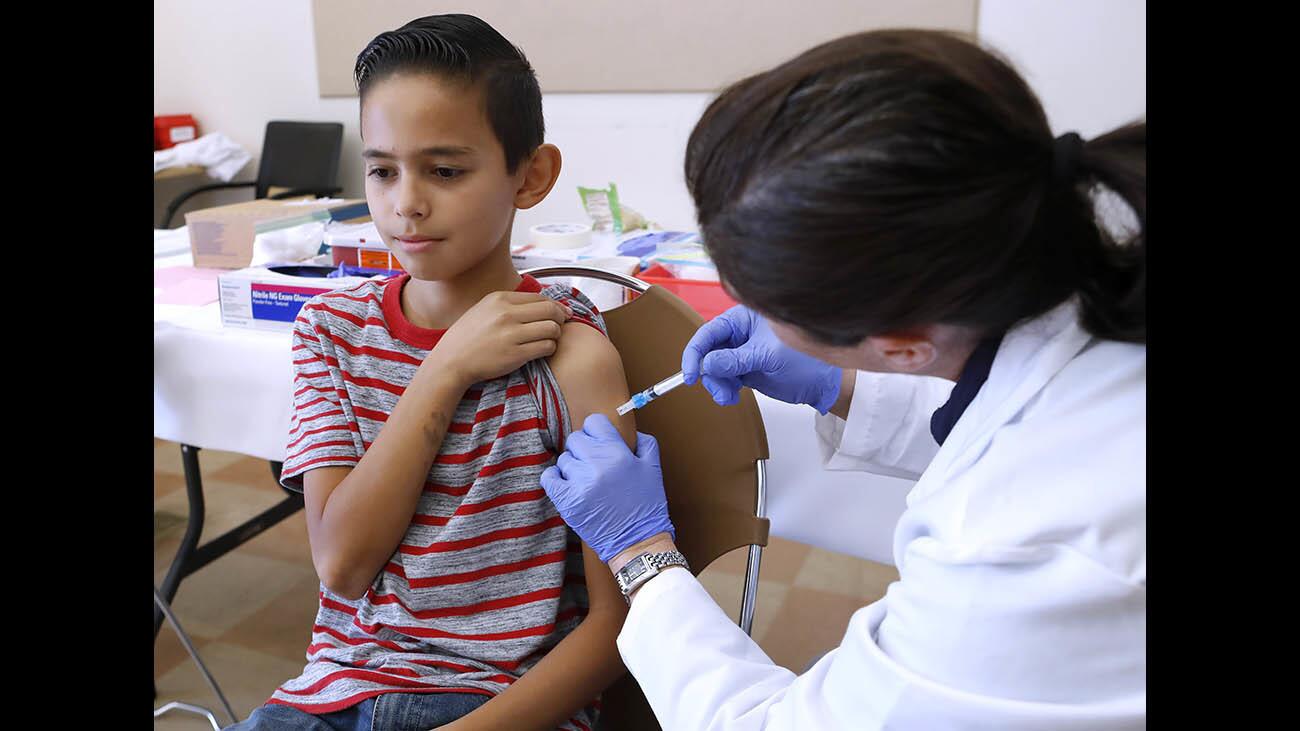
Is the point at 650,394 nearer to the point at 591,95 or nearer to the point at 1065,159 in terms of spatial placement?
the point at 1065,159

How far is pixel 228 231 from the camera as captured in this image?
6.77 ft

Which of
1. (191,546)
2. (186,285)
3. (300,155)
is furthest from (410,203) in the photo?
(300,155)

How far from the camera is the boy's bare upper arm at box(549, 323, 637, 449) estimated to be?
1066 millimetres

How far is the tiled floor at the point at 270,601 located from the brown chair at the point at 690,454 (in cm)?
107

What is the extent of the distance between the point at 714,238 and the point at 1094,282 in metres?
0.29

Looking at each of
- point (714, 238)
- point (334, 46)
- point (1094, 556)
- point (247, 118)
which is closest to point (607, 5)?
point (334, 46)

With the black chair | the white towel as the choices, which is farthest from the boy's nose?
the white towel

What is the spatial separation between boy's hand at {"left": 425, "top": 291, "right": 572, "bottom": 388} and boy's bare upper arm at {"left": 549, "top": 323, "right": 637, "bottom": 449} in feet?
0.08

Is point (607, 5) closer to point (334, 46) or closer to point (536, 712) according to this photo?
point (334, 46)

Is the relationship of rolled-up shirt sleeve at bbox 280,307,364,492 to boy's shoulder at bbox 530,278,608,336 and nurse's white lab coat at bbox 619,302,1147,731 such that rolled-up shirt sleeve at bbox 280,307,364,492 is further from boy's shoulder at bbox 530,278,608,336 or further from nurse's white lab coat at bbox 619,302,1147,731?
nurse's white lab coat at bbox 619,302,1147,731

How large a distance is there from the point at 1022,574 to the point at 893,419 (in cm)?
51
